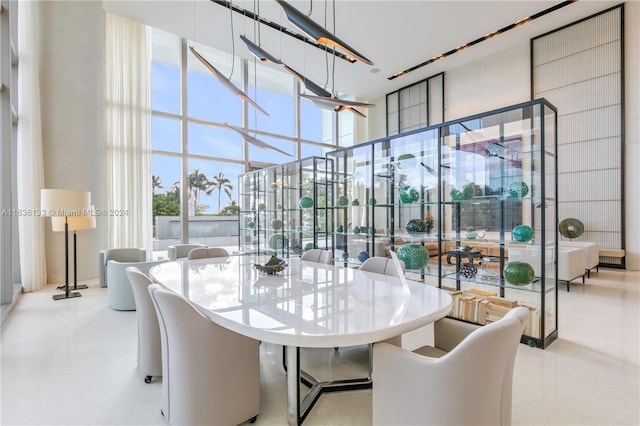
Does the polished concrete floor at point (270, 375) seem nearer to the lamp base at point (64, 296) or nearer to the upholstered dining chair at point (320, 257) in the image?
the lamp base at point (64, 296)

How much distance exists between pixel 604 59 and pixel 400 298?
7.46m

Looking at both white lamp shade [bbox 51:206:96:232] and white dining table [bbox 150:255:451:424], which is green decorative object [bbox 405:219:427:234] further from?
white lamp shade [bbox 51:206:96:232]

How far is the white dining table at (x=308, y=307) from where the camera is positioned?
4.02 ft

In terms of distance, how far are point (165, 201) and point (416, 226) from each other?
17.5 ft

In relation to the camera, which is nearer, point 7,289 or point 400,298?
point 400,298

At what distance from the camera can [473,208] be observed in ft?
11.2

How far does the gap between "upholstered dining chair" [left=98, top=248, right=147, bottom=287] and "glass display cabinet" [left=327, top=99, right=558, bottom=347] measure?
348 cm

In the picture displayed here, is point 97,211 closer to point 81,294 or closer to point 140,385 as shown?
point 81,294

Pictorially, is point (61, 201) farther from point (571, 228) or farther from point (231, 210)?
point (571, 228)

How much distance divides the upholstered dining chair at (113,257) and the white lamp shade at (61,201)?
2.65 ft

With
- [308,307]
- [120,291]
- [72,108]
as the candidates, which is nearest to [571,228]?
[308,307]

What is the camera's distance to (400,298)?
1.65m

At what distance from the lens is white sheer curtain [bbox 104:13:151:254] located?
18.7ft

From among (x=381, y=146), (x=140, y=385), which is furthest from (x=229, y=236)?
(x=140, y=385)
